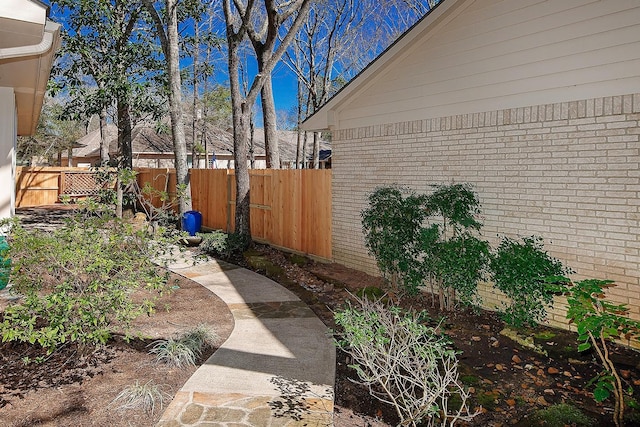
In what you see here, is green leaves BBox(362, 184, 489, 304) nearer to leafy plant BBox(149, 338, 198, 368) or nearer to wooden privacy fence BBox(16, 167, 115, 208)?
leafy plant BBox(149, 338, 198, 368)

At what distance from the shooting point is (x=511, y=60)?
5.64 metres

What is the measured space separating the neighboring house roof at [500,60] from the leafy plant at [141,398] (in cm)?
Answer: 505

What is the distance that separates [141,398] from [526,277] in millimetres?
4052

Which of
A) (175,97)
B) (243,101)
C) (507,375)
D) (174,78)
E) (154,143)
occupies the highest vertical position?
(174,78)

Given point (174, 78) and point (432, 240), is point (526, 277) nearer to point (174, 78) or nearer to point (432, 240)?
point (432, 240)

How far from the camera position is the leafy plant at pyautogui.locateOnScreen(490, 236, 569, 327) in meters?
5.00

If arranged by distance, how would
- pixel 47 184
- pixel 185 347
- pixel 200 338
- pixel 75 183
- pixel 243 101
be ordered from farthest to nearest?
1. pixel 75 183
2. pixel 47 184
3. pixel 243 101
4. pixel 200 338
5. pixel 185 347

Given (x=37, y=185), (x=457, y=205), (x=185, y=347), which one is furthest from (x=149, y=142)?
(x=185, y=347)

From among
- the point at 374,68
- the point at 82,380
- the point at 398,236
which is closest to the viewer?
the point at 82,380

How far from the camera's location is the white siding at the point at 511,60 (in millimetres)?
4695

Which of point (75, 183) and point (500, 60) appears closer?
point (500, 60)

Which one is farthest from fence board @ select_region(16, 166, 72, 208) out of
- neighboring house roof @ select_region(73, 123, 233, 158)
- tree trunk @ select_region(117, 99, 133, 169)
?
tree trunk @ select_region(117, 99, 133, 169)

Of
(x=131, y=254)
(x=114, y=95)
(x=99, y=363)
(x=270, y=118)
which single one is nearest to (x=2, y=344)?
(x=99, y=363)

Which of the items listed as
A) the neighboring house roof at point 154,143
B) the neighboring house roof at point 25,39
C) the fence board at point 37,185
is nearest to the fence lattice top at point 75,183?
the fence board at point 37,185
